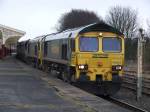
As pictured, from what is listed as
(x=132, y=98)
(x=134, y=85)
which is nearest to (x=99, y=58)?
(x=132, y=98)

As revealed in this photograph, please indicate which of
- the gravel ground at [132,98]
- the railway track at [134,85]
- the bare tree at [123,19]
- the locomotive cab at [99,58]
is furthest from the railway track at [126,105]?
the bare tree at [123,19]

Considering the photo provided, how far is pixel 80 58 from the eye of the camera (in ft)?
72.8

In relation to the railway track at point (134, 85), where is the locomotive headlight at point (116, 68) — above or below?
above

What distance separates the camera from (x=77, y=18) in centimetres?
9206

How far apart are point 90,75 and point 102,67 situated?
25.3 inches

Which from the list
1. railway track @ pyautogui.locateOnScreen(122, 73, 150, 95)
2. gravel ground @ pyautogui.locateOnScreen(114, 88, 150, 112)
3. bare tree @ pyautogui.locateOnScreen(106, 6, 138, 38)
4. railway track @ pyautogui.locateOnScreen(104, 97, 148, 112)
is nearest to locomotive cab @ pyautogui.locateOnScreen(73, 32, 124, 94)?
gravel ground @ pyautogui.locateOnScreen(114, 88, 150, 112)

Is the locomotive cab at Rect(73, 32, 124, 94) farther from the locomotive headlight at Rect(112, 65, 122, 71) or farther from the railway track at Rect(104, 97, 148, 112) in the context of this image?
the railway track at Rect(104, 97, 148, 112)

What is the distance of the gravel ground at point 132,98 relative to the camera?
20344mm

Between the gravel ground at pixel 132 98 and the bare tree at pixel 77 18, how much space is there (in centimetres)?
6412

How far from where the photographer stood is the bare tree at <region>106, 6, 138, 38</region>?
80.4m

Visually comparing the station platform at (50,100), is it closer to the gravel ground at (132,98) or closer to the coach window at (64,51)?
the gravel ground at (132,98)

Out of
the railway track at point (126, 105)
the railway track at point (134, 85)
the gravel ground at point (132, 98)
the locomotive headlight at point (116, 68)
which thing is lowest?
the gravel ground at point (132, 98)

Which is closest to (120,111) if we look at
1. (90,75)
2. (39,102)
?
(39,102)

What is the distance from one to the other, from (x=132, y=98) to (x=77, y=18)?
6961cm
